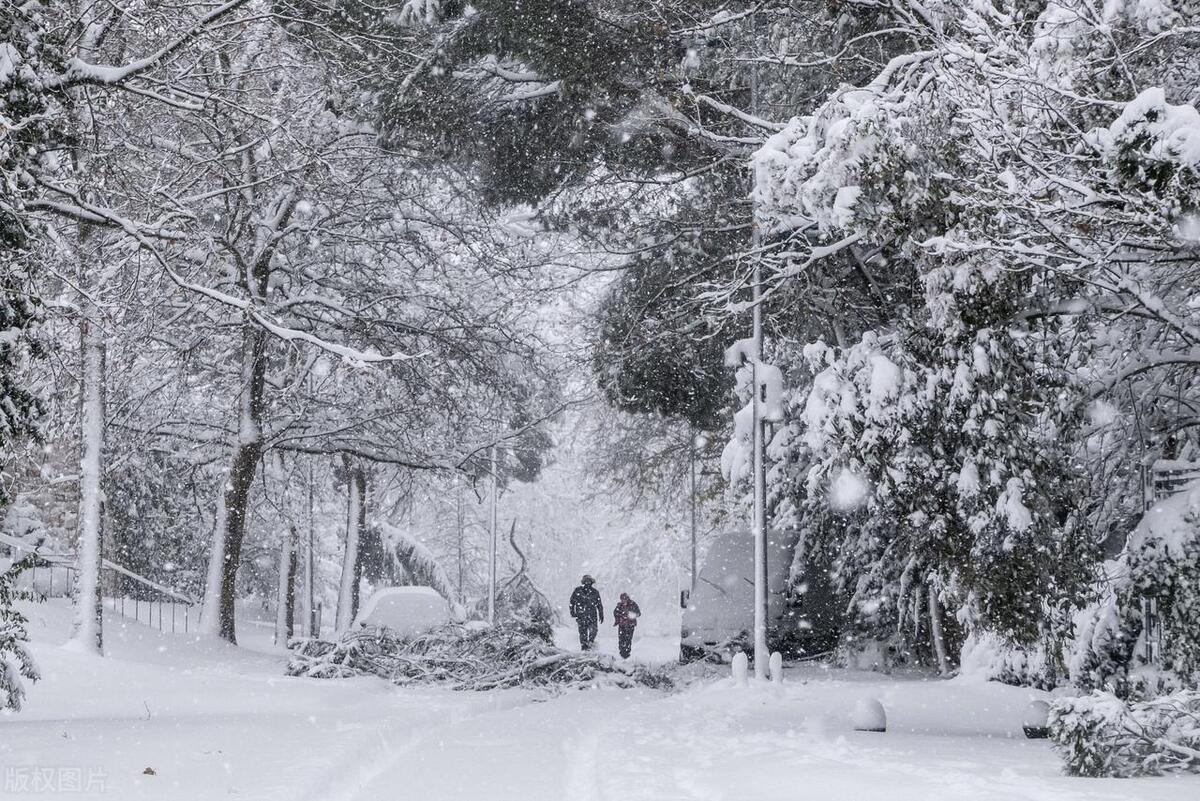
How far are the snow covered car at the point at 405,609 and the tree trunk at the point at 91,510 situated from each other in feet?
29.5

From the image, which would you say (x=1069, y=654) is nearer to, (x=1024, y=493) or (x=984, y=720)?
(x=984, y=720)

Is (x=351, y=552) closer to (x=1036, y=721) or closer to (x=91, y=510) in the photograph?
(x=91, y=510)

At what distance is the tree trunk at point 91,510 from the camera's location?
48.2 ft

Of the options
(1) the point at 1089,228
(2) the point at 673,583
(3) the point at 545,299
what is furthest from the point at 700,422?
(2) the point at 673,583

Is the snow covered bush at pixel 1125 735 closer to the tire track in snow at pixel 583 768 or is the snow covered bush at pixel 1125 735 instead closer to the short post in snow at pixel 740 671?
the tire track in snow at pixel 583 768

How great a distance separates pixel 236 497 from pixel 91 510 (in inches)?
171

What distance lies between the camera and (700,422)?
21000mm

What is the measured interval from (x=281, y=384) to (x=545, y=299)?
517 cm

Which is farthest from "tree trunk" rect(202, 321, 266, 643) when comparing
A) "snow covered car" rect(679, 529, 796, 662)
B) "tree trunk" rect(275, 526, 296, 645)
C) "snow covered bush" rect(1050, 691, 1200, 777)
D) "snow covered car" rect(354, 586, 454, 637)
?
"snow covered bush" rect(1050, 691, 1200, 777)

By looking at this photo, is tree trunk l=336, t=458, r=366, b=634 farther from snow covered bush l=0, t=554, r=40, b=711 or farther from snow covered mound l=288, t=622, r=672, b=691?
snow covered bush l=0, t=554, r=40, b=711

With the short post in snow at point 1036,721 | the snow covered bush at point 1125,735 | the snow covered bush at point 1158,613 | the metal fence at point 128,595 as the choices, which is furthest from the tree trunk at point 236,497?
the snow covered bush at point 1125,735

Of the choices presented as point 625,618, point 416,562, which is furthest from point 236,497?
point 416,562

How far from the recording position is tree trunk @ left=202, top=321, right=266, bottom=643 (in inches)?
744

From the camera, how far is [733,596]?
21.6 metres
